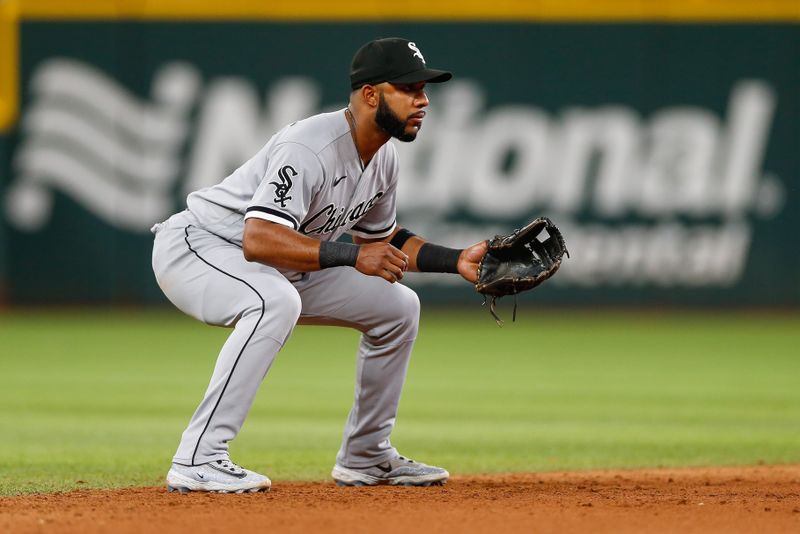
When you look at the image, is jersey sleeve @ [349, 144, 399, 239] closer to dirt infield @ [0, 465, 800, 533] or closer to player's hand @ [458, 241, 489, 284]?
player's hand @ [458, 241, 489, 284]

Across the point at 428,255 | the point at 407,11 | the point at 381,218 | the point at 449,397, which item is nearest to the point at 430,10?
the point at 407,11

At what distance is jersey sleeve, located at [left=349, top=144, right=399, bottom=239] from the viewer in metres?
5.24

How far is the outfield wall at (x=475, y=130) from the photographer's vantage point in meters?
15.1

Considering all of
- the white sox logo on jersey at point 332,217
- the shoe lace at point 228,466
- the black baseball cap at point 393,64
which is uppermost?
the black baseball cap at point 393,64

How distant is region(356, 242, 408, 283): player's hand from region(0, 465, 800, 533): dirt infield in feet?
2.62

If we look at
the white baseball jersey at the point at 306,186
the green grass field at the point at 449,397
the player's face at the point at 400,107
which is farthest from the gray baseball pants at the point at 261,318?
the player's face at the point at 400,107

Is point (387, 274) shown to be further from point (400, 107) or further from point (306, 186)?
point (400, 107)

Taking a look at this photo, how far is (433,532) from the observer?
387 cm

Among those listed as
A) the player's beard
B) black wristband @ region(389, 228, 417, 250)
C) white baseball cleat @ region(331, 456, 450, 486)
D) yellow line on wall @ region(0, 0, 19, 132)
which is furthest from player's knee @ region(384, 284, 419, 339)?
yellow line on wall @ region(0, 0, 19, 132)

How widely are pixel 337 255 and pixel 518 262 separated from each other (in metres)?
0.77

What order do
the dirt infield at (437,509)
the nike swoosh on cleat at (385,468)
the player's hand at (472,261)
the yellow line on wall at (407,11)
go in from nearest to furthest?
the dirt infield at (437,509)
the player's hand at (472,261)
the nike swoosh on cleat at (385,468)
the yellow line on wall at (407,11)

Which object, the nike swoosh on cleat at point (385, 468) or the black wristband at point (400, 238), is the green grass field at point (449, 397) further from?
the black wristband at point (400, 238)

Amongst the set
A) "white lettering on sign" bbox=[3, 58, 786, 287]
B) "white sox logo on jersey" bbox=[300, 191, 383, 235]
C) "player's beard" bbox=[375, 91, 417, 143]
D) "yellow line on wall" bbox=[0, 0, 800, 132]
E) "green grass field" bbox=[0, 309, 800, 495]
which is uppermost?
"yellow line on wall" bbox=[0, 0, 800, 132]

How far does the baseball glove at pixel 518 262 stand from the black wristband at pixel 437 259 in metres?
0.16
